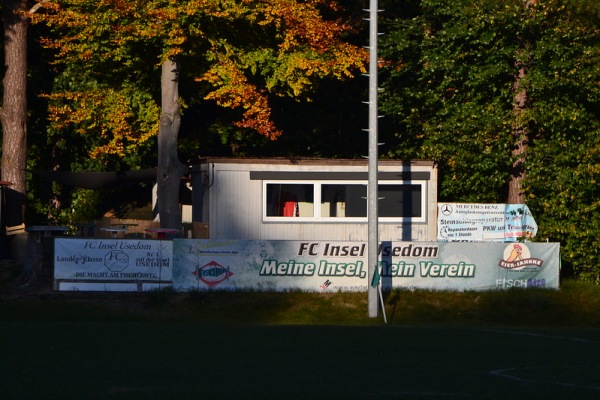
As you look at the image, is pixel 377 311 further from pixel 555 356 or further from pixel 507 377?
pixel 507 377

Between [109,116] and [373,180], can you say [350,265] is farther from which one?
[109,116]

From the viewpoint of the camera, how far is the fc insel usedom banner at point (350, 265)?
27.1 m

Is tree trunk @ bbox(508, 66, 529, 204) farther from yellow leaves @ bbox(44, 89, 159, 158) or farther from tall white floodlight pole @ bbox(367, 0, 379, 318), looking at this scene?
yellow leaves @ bbox(44, 89, 159, 158)

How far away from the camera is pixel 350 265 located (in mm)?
27688

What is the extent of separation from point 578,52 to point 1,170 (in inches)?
742

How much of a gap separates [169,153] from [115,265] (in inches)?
233

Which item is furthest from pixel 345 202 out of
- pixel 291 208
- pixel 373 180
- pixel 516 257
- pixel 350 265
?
pixel 516 257

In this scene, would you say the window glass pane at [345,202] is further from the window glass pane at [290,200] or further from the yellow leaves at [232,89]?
the yellow leaves at [232,89]

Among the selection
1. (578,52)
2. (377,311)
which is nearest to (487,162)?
(578,52)

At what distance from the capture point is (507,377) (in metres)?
13.5

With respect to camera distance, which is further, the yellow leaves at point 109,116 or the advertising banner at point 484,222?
the yellow leaves at point 109,116

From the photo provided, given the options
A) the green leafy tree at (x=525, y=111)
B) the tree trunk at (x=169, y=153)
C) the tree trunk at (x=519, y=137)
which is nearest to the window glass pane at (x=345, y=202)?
the green leafy tree at (x=525, y=111)

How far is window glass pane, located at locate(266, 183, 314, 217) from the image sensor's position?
3078 cm

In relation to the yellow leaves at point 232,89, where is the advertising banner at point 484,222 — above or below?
below
